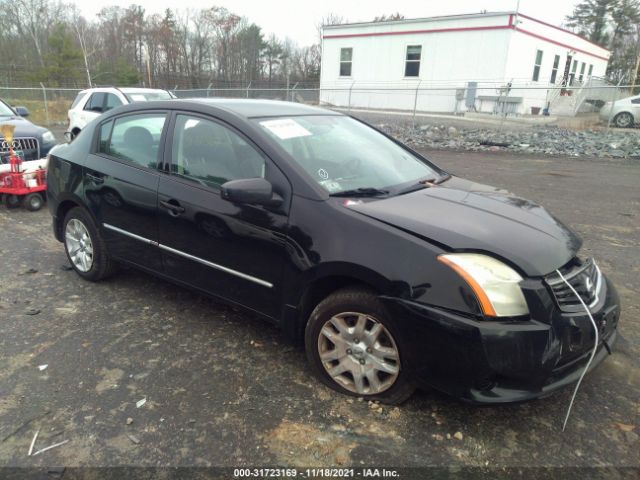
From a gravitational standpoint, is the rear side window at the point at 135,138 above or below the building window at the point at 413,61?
below

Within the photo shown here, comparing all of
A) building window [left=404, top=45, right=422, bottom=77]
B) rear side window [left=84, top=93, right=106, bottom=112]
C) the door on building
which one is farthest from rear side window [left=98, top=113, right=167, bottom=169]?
the door on building

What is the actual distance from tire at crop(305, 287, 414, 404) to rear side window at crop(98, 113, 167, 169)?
6.09ft

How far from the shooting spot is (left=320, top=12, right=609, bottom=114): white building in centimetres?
2170

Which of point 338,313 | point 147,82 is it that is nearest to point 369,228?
point 338,313

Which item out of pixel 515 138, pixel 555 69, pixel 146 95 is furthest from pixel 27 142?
pixel 555 69

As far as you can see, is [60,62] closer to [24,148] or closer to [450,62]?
[450,62]

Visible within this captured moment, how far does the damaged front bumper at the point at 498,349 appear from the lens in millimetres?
2227

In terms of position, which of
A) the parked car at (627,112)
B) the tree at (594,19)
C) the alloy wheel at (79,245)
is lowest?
the alloy wheel at (79,245)

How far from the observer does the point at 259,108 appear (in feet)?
11.4

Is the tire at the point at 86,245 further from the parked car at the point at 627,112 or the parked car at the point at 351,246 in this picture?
the parked car at the point at 627,112

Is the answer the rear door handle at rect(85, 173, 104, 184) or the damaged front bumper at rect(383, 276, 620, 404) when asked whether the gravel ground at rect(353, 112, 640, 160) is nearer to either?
the rear door handle at rect(85, 173, 104, 184)

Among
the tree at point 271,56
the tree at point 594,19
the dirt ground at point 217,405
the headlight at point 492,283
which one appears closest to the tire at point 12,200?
the dirt ground at point 217,405

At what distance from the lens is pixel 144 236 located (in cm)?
365

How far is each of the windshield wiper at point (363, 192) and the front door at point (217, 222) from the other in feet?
1.13
